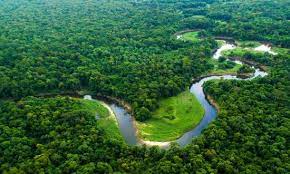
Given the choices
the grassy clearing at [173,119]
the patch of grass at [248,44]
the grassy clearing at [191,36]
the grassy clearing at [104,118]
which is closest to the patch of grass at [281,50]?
the patch of grass at [248,44]

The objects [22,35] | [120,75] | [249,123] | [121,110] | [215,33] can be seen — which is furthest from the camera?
[215,33]

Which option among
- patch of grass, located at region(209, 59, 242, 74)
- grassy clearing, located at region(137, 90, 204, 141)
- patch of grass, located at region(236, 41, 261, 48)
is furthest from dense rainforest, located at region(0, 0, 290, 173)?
patch of grass, located at region(236, 41, 261, 48)

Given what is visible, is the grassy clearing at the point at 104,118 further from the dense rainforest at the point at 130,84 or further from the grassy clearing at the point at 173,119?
the grassy clearing at the point at 173,119

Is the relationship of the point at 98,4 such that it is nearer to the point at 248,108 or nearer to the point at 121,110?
the point at 121,110

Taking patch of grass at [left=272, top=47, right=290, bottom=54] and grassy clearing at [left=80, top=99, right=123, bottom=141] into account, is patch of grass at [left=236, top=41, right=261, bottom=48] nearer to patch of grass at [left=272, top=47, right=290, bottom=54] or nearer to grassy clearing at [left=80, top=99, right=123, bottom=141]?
patch of grass at [left=272, top=47, right=290, bottom=54]

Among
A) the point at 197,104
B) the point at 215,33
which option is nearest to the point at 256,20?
the point at 215,33
